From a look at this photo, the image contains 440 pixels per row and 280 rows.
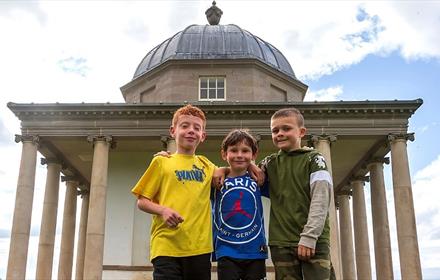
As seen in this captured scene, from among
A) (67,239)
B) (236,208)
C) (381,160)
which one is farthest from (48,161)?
(236,208)

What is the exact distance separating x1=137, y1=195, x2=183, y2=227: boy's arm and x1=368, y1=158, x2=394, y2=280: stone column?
815 inches

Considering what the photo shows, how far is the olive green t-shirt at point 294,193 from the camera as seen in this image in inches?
186

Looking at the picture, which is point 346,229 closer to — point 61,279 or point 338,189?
point 338,189

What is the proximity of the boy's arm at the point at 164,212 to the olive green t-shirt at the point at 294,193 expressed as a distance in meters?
0.97

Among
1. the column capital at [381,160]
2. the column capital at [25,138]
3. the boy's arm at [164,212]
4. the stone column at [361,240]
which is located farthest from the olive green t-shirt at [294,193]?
the stone column at [361,240]

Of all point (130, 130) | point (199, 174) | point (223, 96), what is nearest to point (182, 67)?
point (223, 96)

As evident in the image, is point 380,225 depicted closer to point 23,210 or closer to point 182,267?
point 23,210

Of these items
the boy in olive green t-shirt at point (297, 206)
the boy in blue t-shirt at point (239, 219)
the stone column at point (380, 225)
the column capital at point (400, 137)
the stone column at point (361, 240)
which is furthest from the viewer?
the stone column at point (361, 240)

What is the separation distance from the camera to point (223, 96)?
2523 centimetres

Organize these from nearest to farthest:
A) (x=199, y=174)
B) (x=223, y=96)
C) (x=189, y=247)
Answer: (x=189, y=247)
(x=199, y=174)
(x=223, y=96)

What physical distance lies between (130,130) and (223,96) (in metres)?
5.59

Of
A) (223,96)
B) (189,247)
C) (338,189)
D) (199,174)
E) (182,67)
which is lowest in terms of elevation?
(189,247)

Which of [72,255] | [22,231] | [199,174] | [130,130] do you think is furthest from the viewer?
[72,255]

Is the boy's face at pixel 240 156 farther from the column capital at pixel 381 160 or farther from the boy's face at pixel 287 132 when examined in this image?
the column capital at pixel 381 160
